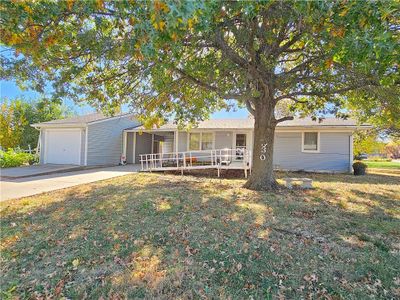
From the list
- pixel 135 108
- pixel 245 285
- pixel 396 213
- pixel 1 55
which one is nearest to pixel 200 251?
pixel 245 285

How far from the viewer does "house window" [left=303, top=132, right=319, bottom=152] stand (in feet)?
50.5

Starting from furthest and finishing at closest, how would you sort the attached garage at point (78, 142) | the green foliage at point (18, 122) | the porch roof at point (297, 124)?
the green foliage at point (18, 122), the attached garage at point (78, 142), the porch roof at point (297, 124)

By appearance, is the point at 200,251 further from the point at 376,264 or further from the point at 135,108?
the point at 135,108

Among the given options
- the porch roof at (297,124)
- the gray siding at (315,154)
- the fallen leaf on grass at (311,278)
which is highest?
the porch roof at (297,124)

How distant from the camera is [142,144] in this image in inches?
830

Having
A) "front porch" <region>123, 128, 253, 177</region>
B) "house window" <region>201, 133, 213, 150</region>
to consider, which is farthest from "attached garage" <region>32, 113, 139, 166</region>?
"house window" <region>201, 133, 213, 150</region>

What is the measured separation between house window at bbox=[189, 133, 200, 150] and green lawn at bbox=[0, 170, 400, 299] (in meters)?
11.3

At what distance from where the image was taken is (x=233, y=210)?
237 inches

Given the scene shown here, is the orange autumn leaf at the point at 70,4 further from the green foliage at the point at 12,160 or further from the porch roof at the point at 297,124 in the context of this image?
the green foliage at the point at 12,160

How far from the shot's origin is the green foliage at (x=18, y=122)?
21.0 metres

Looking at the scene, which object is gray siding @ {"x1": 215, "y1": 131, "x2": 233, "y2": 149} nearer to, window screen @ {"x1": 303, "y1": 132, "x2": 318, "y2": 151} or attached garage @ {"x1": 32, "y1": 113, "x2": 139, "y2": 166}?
window screen @ {"x1": 303, "y1": 132, "x2": 318, "y2": 151}

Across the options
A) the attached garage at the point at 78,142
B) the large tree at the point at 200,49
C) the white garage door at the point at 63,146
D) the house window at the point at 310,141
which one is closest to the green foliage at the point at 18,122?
the attached garage at the point at 78,142

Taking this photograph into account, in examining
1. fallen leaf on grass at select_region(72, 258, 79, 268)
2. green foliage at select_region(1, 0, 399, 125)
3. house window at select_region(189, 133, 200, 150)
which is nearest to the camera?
green foliage at select_region(1, 0, 399, 125)

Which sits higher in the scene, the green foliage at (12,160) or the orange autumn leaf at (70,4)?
the orange autumn leaf at (70,4)
